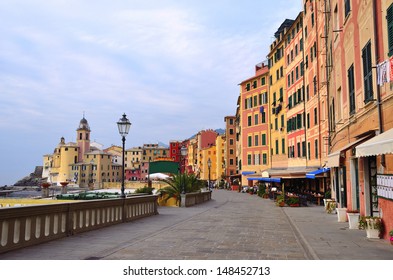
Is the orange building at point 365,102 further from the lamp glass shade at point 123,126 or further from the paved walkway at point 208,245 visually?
the lamp glass shade at point 123,126

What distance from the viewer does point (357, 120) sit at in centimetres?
1393

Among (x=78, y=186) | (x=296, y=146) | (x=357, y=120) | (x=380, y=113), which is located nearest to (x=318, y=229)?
(x=357, y=120)

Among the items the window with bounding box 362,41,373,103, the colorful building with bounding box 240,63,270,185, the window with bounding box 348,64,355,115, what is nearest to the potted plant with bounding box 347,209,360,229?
the window with bounding box 348,64,355,115

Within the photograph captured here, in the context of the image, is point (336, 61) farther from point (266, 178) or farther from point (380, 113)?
point (266, 178)

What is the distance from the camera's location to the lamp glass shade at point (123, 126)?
17062 mm

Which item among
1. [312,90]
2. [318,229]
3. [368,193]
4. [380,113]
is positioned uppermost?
[312,90]

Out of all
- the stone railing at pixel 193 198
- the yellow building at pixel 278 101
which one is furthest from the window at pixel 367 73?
the yellow building at pixel 278 101

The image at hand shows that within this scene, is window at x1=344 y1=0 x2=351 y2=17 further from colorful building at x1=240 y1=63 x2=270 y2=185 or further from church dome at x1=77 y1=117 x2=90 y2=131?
church dome at x1=77 y1=117 x2=90 y2=131

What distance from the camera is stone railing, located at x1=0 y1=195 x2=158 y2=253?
27.4 feet

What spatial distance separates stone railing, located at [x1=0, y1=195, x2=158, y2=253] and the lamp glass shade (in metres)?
2.96

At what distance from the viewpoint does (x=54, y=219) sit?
10.3 metres

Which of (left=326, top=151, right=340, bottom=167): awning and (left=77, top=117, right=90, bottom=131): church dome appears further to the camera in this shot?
(left=77, top=117, right=90, bottom=131): church dome
